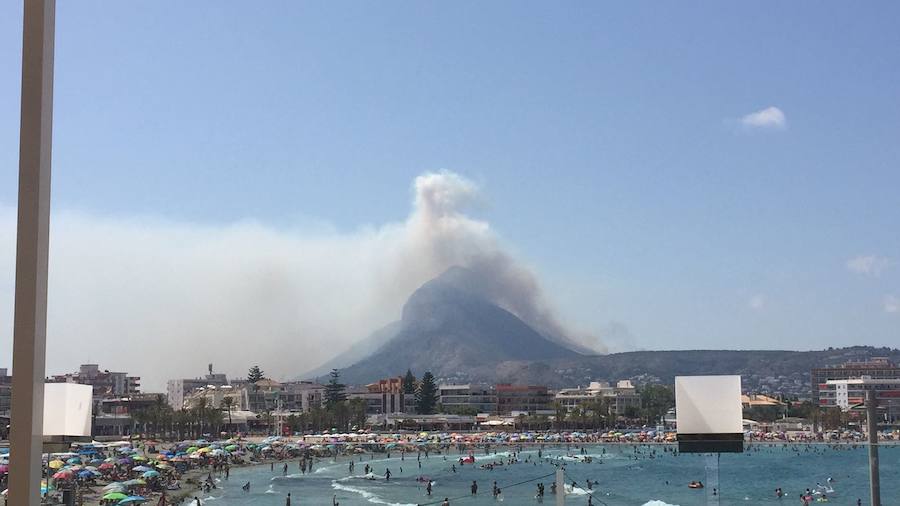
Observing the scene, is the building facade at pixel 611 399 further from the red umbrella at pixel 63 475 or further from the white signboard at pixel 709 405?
the white signboard at pixel 709 405

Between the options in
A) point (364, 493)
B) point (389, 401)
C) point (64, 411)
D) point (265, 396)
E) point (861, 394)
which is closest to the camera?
point (64, 411)

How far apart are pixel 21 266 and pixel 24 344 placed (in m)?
0.16

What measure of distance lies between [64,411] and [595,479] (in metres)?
49.0

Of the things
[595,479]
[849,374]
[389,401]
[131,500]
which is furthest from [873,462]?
[849,374]

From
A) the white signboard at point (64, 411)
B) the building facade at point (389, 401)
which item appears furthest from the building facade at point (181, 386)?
the white signboard at point (64, 411)

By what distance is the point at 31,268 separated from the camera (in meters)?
2.10

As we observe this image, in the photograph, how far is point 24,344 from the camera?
208 cm

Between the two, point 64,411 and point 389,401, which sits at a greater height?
point 64,411

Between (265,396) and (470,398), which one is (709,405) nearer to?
(265,396)

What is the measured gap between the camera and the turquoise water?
3859cm

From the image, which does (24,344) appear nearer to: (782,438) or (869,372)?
(782,438)

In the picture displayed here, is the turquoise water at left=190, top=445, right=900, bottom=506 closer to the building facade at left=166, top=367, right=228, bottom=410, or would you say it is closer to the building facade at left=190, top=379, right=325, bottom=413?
the building facade at left=190, top=379, right=325, bottom=413

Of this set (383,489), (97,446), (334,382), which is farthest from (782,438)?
(97,446)

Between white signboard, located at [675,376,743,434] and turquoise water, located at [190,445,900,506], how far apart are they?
23.1 meters
